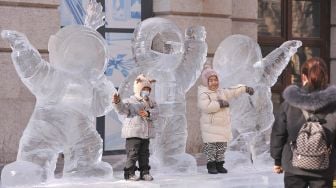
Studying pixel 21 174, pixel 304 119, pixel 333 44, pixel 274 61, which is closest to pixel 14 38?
pixel 21 174

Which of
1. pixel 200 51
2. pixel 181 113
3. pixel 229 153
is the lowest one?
pixel 229 153

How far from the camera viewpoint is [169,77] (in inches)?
325

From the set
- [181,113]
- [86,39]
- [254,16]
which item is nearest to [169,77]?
[181,113]

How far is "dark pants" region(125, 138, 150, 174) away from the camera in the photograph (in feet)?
25.2

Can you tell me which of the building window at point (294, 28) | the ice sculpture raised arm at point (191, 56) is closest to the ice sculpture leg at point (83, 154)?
the ice sculpture raised arm at point (191, 56)

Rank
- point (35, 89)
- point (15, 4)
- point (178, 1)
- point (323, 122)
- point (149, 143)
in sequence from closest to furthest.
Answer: point (323, 122) → point (35, 89) → point (149, 143) → point (15, 4) → point (178, 1)

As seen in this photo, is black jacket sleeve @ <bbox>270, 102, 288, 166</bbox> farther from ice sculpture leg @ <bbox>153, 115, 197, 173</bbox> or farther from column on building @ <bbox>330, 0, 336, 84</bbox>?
column on building @ <bbox>330, 0, 336, 84</bbox>

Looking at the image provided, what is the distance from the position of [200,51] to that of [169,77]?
0.50 meters

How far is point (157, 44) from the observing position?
26.3 feet

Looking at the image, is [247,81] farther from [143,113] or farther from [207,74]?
[143,113]

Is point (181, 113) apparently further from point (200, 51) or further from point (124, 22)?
point (124, 22)

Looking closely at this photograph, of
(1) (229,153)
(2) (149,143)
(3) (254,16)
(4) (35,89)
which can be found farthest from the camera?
(3) (254,16)

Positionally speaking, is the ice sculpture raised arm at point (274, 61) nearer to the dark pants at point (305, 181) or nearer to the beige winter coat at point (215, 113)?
the beige winter coat at point (215, 113)

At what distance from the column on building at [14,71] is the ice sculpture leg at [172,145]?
2.50 metres
